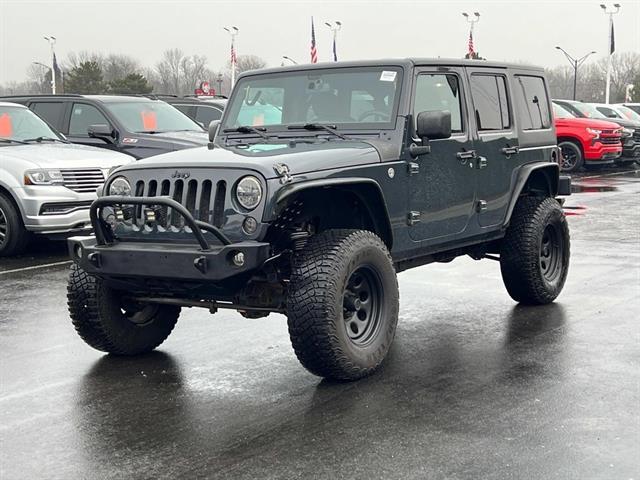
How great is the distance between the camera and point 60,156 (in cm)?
1130

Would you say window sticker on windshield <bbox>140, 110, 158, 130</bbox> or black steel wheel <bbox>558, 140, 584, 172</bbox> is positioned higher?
window sticker on windshield <bbox>140, 110, 158, 130</bbox>

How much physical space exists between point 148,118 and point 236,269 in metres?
9.20

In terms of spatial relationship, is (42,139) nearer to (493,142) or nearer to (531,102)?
(531,102)

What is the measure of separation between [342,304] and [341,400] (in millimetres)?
554

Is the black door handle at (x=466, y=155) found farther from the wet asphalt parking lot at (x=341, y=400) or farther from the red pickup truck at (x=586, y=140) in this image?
the red pickup truck at (x=586, y=140)

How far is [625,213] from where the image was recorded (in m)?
15.3

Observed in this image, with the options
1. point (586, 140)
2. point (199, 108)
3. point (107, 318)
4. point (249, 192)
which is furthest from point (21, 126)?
point (586, 140)

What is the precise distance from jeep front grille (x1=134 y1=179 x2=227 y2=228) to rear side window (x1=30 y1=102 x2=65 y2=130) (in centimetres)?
872

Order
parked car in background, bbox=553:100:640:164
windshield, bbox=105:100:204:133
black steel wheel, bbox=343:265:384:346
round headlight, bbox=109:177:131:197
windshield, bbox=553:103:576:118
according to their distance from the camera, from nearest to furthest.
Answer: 1. black steel wheel, bbox=343:265:384:346
2. round headlight, bbox=109:177:131:197
3. windshield, bbox=105:100:204:133
4. windshield, bbox=553:103:576:118
5. parked car in background, bbox=553:100:640:164

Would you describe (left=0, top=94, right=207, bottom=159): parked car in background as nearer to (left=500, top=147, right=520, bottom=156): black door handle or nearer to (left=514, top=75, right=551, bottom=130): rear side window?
(left=514, top=75, right=551, bottom=130): rear side window

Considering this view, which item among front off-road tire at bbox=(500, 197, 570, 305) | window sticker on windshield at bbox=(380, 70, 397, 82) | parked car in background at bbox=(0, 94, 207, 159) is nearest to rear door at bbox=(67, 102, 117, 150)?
parked car in background at bbox=(0, 94, 207, 159)

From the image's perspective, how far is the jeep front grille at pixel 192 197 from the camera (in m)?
5.55

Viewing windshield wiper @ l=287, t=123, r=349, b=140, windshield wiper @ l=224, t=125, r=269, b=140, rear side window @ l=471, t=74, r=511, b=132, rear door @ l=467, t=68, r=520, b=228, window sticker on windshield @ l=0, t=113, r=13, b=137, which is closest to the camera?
windshield wiper @ l=287, t=123, r=349, b=140

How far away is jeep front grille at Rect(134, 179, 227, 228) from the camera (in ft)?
18.2
